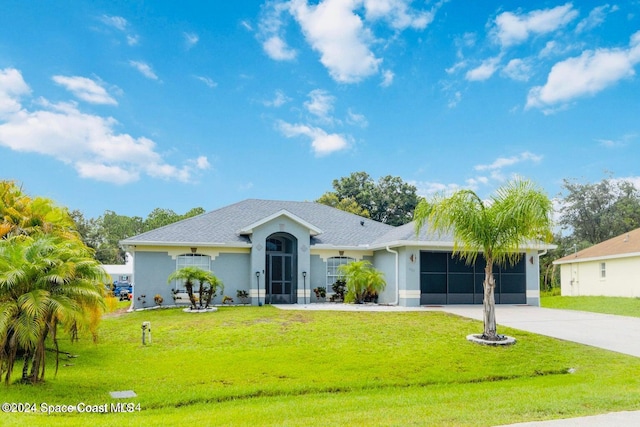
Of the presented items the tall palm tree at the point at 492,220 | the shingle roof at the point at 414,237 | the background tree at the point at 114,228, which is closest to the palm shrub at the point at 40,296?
the tall palm tree at the point at 492,220

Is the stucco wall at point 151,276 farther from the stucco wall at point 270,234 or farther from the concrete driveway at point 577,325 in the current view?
the concrete driveway at point 577,325

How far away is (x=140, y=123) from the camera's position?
2530 cm

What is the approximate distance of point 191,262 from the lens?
2142 centimetres

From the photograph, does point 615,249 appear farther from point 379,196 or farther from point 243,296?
point 379,196

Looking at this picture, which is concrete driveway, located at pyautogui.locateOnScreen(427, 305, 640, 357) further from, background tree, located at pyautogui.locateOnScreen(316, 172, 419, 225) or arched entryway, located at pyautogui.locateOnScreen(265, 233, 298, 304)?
background tree, located at pyautogui.locateOnScreen(316, 172, 419, 225)

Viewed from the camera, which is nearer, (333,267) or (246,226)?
(246,226)

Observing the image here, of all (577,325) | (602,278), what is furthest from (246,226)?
(602,278)

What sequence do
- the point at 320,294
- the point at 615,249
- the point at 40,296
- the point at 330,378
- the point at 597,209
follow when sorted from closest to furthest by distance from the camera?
1. the point at 40,296
2. the point at 330,378
3. the point at 320,294
4. the point at 615,249
5. the point at 597,209

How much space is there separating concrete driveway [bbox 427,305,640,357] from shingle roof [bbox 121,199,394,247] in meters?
6.28

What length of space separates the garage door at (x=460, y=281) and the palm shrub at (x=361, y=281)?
194 cm

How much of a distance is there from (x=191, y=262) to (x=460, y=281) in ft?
39.7

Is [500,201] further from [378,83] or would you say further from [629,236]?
[629,236]

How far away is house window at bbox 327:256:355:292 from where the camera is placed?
76.1 ft

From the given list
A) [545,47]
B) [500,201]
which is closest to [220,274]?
[500,201]
